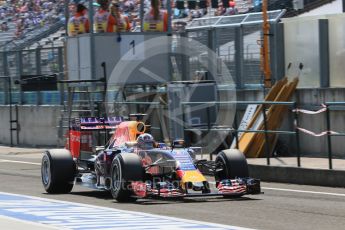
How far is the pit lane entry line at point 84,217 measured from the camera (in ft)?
33.2

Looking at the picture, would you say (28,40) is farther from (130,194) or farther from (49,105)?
(130,194)

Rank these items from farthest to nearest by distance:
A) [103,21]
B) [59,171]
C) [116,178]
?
1. [103,21]
2. [59,171]
3. [116,178]

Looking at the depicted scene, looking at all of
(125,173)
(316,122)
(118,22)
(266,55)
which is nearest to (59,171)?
(125,173)

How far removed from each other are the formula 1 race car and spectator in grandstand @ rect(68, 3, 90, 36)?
940 cm

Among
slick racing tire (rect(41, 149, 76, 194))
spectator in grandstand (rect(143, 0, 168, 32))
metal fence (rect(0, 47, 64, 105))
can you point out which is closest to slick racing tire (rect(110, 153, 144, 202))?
slick racing tire (rect(41, 149, 76, 194))

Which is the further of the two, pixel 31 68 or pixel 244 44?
pixel 31 68

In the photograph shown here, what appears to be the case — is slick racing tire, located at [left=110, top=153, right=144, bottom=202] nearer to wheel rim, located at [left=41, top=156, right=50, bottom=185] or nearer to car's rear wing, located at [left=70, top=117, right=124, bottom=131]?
wheel rim, located at [left=41, top=156, right=50, bottom=185]

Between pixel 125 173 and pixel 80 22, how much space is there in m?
12.7

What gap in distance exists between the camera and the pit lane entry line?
33.2ft

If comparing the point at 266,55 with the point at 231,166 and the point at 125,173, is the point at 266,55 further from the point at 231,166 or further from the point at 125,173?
the point at 125,173

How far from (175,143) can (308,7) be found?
21.1 metres

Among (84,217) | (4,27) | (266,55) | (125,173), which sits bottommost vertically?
(84,217)

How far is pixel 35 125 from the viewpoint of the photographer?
3005 cm

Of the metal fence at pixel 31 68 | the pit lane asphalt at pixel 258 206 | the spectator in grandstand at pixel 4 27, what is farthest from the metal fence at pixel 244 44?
the spectator in grandstand at pixel 4 27
